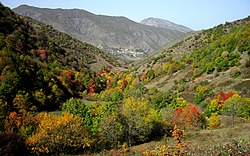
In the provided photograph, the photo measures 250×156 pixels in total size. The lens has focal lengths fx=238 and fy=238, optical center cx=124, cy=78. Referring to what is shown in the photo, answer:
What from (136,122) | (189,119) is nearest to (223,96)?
(189,119)

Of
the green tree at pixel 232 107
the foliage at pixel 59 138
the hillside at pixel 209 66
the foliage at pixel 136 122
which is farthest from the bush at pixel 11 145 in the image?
the hillside at pixel 209 66

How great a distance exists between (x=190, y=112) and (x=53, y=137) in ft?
149

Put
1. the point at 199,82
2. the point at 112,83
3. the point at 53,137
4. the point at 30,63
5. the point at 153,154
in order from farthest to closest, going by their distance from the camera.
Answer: the point at 112,83 < the point at 199,82 < the point at 30,63 < the point at 53,137 < the point at 153,154

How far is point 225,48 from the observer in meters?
122

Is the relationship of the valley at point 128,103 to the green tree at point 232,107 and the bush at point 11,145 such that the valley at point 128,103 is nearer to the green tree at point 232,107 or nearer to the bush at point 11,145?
the bush at point 11,145

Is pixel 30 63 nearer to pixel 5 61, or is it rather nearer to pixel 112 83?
pixel 5 61

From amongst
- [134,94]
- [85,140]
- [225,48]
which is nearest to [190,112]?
[85,140]

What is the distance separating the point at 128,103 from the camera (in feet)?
145

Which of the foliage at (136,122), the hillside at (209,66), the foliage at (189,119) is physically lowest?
the foliage at (189,119)

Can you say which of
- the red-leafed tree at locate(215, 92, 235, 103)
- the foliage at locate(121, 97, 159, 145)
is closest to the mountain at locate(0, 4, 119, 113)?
the foliage at locate(121, 97, 159, 145)

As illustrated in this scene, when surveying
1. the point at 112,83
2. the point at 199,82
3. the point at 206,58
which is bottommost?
the point at 112,83

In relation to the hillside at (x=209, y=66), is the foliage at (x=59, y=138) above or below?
below

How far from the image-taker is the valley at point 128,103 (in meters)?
28.6

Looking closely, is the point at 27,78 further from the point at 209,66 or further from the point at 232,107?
the point at 209,66
